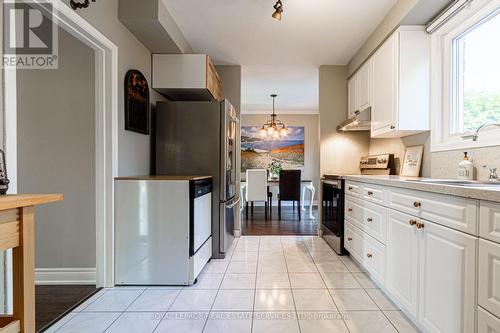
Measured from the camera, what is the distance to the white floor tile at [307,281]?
228cm

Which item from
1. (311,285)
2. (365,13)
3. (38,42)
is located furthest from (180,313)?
(365,13)

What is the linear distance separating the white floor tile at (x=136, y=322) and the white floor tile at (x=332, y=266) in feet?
5.03

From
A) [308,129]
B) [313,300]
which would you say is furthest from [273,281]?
[308,129]

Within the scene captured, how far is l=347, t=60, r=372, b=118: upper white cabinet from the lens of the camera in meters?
3.23

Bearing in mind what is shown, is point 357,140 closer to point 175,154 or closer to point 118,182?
point 175,154

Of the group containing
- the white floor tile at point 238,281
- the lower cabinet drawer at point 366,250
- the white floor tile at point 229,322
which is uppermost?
the lower cabinet drawer at point 366,250

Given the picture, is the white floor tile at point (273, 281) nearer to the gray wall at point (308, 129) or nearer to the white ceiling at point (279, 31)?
the white ceiling at point (279, 31)

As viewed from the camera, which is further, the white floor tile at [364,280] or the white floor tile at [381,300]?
the white floor tile at [364,280]

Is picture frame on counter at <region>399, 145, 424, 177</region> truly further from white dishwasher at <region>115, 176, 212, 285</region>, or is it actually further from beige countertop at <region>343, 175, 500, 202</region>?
white dishwasher at <region>115, 176, 212, 285</region>

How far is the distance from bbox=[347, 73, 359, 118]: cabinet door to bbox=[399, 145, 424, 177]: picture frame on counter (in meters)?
1.03

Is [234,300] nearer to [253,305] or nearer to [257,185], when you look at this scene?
[253,305]

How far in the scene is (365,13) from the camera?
2652mm

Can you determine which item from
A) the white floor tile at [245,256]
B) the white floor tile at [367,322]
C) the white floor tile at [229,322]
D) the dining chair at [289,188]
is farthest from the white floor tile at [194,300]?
the dining chair at [289,188]

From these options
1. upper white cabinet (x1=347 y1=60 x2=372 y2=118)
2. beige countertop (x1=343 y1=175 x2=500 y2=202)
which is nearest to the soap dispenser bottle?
beige countertop (x1=343 y1=175 x2=500 y2=202)
